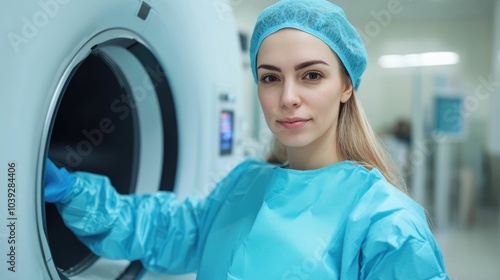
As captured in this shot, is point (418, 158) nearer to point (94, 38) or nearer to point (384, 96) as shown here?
point (384, 96)

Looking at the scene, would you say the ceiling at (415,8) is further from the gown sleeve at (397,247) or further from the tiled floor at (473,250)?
the gown sleeve at (397,247)

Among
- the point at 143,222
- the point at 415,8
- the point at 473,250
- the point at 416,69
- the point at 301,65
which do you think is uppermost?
the point at 415,8

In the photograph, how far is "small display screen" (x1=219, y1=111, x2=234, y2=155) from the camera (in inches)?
56.1

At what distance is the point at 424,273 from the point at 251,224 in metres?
0.35

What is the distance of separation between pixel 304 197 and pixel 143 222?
1.41 feet

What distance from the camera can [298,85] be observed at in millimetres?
831

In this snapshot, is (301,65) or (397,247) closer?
(397,247)

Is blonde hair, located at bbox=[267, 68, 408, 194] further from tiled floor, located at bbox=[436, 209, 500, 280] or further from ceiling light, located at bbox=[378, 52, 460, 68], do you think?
ceiling light, located at bbox=[378, 52, 460, 68]

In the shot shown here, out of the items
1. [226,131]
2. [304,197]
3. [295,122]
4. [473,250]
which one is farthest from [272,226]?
[473,250]

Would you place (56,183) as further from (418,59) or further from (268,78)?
(418,59)

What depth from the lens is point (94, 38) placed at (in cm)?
85

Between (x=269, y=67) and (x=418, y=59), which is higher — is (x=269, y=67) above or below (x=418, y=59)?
below

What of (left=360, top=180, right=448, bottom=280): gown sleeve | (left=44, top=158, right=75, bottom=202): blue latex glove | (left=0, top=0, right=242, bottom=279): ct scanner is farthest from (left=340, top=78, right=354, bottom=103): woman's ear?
(left=44, top=158, right=75, bottom=202): blue latex glove

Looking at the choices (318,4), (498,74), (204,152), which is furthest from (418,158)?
(318,4)
